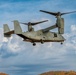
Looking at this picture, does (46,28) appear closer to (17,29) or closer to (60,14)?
(60,14)

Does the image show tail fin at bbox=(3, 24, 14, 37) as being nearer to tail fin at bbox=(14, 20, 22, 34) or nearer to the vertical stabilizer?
the vertical stabilizer

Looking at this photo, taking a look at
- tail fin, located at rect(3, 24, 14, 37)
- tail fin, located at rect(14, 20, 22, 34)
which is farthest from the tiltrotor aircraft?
tail fin, located at rect(14, 20, 22, 34)

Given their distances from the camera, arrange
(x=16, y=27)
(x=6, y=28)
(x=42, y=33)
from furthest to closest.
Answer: (x=42, y=33) < (x=6, y=28) < (x=16, y=27)

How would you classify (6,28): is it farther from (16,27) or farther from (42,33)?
(42,33)

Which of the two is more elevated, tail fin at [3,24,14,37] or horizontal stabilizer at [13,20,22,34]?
tail fin at [3,24,14,37]

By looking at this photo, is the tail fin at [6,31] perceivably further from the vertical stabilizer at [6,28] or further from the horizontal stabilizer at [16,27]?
the horizontal stabilizer at [16,27]

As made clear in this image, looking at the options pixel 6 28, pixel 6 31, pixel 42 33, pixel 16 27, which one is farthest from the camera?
pixel 42 33

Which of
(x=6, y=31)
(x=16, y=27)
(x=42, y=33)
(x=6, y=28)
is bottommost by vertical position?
(x=16, y=27)

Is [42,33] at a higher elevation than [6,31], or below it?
below

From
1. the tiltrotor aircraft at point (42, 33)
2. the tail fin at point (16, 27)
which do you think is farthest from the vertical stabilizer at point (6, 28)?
the tail fin at point (16, 27)

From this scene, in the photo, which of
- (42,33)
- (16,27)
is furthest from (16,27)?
(42,33)

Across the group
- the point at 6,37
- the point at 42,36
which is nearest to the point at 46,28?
the point at 42,36

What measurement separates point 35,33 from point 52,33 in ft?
33.1

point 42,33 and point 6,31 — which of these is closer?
point 6,31
